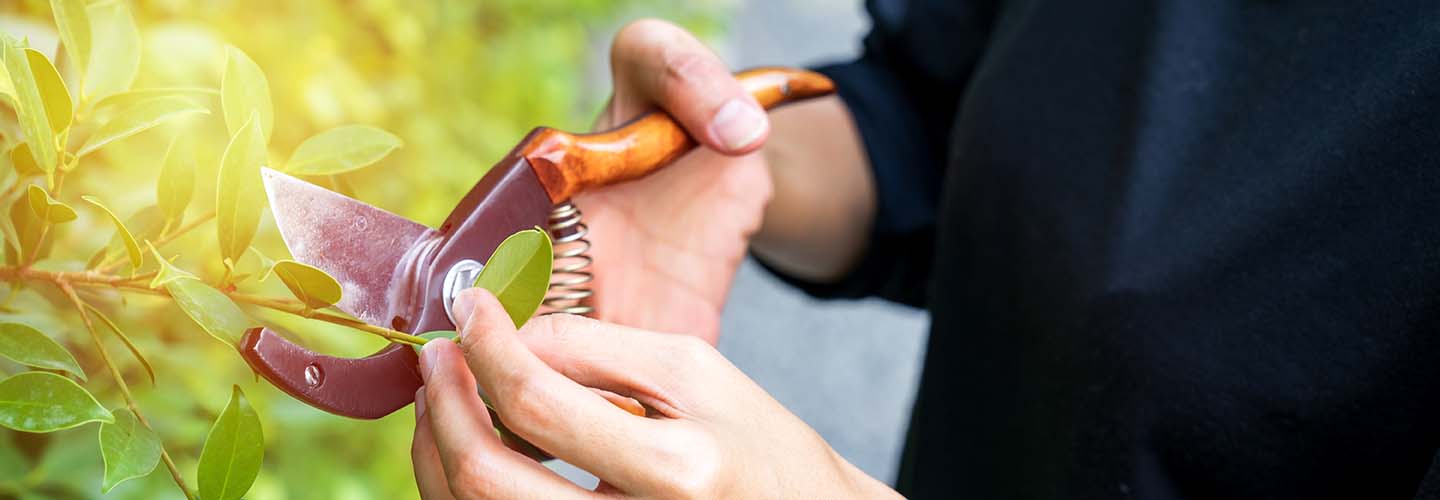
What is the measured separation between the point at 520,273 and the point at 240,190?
129 mm

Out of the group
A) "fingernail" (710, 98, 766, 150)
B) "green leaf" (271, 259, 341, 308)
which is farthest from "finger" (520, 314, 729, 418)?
"fingernail" (710, 98, 766, 150)

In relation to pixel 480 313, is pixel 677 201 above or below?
below

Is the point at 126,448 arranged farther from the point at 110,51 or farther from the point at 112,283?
the point at 110,51

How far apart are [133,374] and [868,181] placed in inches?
31.9

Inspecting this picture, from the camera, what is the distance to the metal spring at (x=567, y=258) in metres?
0.78

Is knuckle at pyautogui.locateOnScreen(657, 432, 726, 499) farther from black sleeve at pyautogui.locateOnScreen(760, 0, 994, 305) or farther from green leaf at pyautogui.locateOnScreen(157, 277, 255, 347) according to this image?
black sleeve at pyautogui.locateOnScreen(760, 0, 994, 305)

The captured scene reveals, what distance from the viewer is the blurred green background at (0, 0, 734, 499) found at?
0.68m

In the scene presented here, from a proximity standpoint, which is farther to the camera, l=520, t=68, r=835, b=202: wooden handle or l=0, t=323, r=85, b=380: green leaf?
l=520, t=68, r=835, b=202: wooden handle

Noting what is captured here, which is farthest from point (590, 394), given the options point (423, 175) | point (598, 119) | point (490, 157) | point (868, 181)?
point (490, 157)

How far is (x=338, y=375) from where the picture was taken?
0.59 m

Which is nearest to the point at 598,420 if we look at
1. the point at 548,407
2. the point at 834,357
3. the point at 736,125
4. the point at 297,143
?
the point at 548,407

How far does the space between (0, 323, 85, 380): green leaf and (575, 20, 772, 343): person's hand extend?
475mm

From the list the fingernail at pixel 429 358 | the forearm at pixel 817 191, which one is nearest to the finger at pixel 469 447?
the fingernail at pixel 429 358

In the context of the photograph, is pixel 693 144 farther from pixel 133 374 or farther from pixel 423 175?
pixel 423 175
